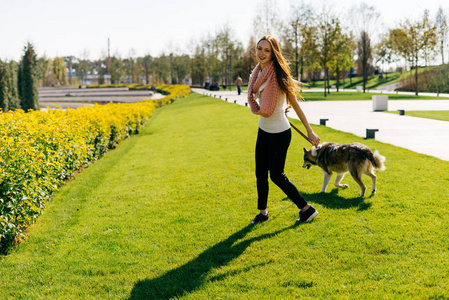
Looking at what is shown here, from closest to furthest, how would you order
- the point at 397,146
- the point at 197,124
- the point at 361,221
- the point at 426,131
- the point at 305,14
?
the point at 361,221
the point at 397,146
the point at 426,131
the point at 197,124
the point at 305,14

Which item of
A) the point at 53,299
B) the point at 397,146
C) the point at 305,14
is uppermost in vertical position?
the point at 305,14

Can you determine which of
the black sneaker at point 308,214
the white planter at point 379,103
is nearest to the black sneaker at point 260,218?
the black sneaker at point 308,214

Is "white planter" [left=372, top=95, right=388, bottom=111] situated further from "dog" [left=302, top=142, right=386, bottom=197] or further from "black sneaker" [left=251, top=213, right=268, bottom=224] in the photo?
"black sneaker" [left=251, top=213, right=268, bottom=224]

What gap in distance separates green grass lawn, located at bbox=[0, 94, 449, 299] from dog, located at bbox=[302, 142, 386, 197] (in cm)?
41

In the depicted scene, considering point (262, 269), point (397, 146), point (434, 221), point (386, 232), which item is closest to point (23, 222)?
point (262, 269)

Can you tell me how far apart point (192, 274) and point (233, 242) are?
83 cm

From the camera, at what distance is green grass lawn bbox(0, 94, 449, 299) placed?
11.6 ft

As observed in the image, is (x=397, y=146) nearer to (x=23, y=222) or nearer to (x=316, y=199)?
(x=316, y=199)

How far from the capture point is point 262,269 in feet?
12.5

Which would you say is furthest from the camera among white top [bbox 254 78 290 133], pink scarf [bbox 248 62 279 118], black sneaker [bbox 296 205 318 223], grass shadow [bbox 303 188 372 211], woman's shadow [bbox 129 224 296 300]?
grass shadow [bbox 303 188 372 211]

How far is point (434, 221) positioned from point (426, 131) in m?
8.87

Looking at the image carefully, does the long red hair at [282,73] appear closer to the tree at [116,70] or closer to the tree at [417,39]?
the tree at [417,39]

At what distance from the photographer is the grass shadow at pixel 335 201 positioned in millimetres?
5527

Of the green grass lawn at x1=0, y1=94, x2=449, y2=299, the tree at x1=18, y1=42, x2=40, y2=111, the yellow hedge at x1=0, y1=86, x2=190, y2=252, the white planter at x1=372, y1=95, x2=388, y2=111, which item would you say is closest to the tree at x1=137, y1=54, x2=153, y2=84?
the tree at x1=18, y1=42, x2=40, y2=111
